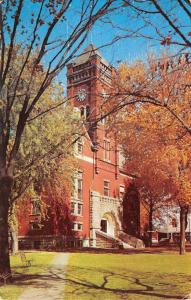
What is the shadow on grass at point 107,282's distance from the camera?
11.5m

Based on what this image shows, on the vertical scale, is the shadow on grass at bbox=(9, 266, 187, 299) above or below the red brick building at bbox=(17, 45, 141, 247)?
below

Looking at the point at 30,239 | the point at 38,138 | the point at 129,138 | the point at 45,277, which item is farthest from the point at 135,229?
the point at 45,277

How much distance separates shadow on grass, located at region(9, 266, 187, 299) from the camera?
37.6ft

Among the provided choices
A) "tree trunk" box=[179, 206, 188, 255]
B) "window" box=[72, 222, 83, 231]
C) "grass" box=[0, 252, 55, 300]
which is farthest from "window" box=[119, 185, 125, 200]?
"grass" box=[0, 252, 55, 300]

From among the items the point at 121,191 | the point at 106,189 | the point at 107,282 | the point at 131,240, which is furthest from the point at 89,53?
the point at 107,282

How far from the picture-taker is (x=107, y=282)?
1371 cm

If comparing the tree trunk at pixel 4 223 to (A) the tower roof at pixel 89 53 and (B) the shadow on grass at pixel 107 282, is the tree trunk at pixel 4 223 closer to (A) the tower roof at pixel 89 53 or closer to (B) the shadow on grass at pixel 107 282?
(B) the shadow on grass at pixel 107 282

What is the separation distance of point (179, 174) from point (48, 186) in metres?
8.81

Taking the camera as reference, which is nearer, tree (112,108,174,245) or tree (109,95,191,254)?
tree (109,95,191,254)

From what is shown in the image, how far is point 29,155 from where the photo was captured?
78.8 feet

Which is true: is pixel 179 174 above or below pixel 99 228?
above

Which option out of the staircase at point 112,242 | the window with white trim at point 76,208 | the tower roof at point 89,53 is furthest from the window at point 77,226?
the tower roof at point 89,53

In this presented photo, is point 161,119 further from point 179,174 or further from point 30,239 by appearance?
point 30,239

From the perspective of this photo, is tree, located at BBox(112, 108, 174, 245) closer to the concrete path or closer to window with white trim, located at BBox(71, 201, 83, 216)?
window with white trim, located at BBox(71, 201, 83, 216)
